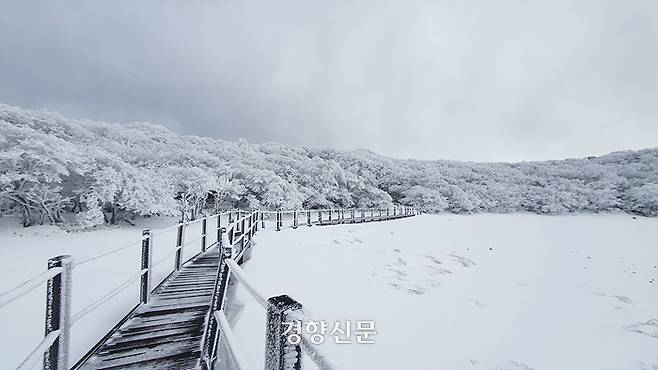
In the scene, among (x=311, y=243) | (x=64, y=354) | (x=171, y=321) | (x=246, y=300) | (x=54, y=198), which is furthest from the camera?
(x=54, y=198)

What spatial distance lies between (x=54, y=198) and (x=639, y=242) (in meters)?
37.6

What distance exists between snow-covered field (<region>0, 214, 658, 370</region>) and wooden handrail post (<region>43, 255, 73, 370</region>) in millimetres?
1199

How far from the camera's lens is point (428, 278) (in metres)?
10.3

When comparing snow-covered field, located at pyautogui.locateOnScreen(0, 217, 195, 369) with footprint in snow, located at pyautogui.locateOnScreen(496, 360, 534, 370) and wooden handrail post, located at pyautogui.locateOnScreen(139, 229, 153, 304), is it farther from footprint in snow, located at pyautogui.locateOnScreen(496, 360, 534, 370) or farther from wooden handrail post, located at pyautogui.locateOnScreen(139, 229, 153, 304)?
footprint in snow, located at pyautogui.locateOnScreen(496, 360, 534, 370)

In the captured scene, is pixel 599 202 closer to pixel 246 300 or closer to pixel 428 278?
pixel 428 278

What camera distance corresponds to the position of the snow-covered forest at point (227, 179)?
525 inches

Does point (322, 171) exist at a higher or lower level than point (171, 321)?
higher

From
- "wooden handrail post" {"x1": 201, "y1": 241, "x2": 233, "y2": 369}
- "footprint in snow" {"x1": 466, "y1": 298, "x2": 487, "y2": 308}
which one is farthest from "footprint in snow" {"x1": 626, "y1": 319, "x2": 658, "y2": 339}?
"wooden handrail post" {"x1": 201, "y1": 241, "x2": 233, "y2": 369}

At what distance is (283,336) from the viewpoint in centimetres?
155

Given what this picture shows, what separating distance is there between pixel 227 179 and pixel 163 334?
20.5m

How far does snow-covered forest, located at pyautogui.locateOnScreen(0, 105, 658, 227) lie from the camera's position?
525 inches

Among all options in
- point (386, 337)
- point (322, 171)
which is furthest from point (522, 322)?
point (322, 171)

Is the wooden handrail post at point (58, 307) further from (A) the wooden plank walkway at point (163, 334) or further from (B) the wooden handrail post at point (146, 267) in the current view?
(B) the wooden handrail post at point (146, 267)

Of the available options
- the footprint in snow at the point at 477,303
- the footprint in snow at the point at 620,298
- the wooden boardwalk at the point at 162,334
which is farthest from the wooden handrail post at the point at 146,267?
the footprint in snow at the point at 620,298
